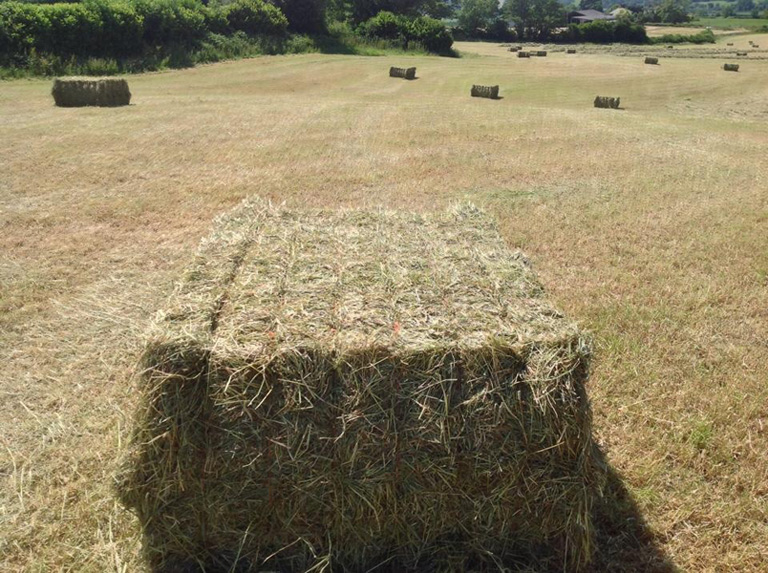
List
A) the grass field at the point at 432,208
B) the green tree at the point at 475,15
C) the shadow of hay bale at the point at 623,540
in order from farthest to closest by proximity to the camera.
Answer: the green tree at the point at 475,15 → the grass field at the point at 432,208 → the shadow of hay bale at the point at 623,540

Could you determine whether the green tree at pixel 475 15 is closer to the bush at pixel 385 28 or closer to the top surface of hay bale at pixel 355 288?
the bush at pixel 385 28

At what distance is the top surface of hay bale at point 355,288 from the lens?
127 inches

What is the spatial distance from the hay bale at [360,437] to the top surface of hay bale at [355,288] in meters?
0.02

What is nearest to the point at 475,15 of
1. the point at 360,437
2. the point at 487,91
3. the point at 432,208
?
the point at 487,91

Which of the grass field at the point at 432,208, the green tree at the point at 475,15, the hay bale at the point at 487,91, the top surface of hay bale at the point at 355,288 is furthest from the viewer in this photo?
the green tree at the point at 475,15

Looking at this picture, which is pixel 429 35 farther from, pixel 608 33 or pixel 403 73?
pixel 608 33

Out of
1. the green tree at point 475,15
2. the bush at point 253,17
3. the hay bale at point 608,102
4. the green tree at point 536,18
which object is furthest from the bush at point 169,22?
the green tree at point 475,15

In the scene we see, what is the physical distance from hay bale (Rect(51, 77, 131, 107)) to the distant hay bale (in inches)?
650

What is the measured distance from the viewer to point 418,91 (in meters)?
27.6

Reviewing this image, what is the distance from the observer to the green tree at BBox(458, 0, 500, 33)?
83.3m

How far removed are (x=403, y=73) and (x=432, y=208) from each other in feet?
78.9

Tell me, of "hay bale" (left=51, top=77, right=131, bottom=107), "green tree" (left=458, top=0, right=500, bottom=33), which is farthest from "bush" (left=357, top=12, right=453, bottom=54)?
"hay bale" (left=51, top=77, right=131, bottom=107)

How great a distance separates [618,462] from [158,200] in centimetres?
850

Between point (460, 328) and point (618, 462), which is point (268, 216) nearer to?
point (460, 328)
